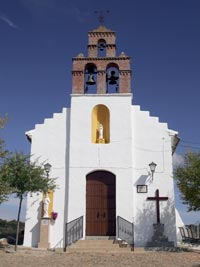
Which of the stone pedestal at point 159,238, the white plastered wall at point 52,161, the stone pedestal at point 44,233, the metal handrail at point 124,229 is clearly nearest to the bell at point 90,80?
the white plastered wall at point 52,161

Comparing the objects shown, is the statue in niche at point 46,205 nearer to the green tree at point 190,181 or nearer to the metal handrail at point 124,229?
the metal handrail at point 124,229

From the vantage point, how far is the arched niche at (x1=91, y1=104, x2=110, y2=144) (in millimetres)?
20391

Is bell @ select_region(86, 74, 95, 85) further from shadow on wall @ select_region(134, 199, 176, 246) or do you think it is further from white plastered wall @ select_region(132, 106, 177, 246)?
shadow on wall @ select_region(134, 199, 176, 246)

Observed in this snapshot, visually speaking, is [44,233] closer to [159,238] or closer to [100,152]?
[100,152]

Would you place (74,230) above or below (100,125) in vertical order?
below

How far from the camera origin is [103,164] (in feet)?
63.6

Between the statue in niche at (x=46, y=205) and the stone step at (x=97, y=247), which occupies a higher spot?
the statue in niche at (x=46, y=205)

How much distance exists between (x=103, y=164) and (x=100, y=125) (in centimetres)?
261

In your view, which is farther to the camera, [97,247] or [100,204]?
[100,204]

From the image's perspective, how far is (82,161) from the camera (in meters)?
19.5

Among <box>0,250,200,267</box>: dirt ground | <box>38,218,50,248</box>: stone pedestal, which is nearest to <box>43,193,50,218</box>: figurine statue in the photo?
<box>38,218,50,248</box>: stone pedestal

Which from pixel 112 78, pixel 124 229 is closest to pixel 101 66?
pixel 112 78

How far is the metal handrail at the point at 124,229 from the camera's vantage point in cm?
1785

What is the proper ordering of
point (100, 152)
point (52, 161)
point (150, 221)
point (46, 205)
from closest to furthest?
point (46, 205) < point (150, 221) < point (100, 152) < point (52, 161)
